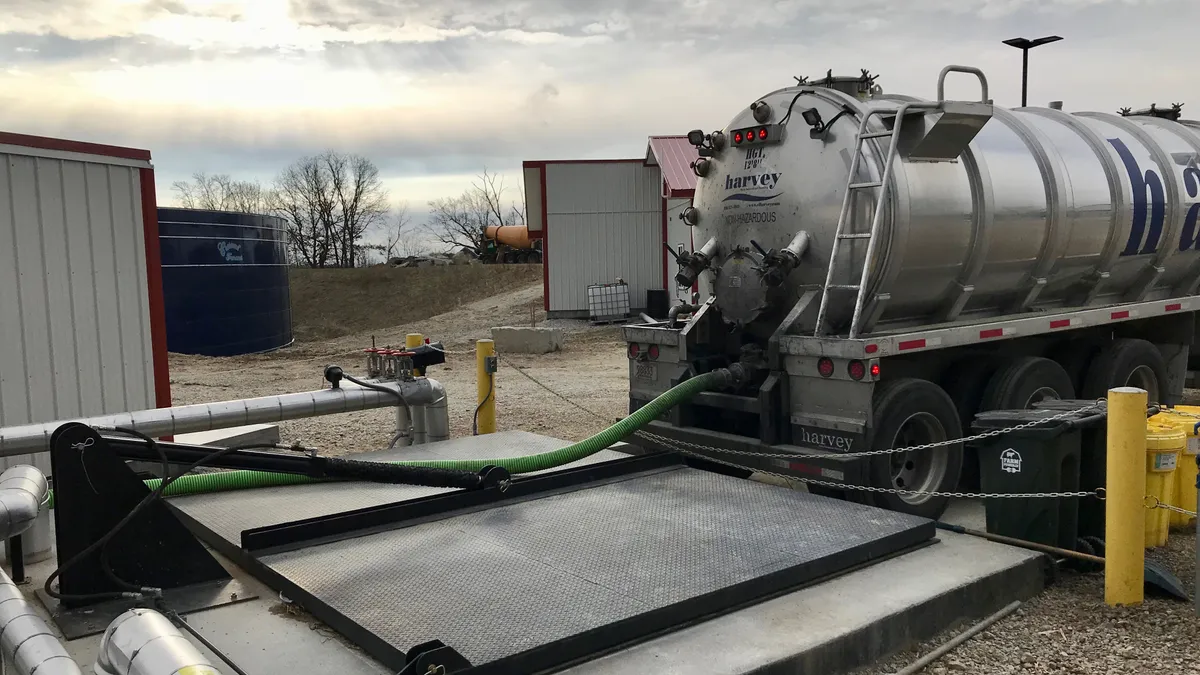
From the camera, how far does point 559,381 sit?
51.5 feet

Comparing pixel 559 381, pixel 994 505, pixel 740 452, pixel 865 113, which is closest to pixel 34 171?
pixel 740 452

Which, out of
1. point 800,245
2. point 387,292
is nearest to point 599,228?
point 387,292

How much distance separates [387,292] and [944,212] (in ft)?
101

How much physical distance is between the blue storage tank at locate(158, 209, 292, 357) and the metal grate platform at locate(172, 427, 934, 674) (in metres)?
15.7

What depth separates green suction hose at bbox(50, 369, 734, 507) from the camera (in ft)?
21.0

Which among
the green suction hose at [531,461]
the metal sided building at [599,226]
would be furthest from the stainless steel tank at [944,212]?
the metal sided building at [599,226]

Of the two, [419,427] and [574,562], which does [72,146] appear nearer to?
[419,427]

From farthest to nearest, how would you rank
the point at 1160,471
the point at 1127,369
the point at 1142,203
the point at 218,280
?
the point at 218,280 < the point at 1127,369 < the point at 1142,203 < the point at 1160,471

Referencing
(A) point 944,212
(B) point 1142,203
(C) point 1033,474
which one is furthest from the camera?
(B) point 1142,203

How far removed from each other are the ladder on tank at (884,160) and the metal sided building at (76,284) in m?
5.36

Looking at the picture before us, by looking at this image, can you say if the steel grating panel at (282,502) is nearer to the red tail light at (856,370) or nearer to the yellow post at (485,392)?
the yellow post at (485,392)

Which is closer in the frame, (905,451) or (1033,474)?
(1033,474)

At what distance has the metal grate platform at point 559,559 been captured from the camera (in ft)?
13.6

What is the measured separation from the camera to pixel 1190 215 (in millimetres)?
8805
